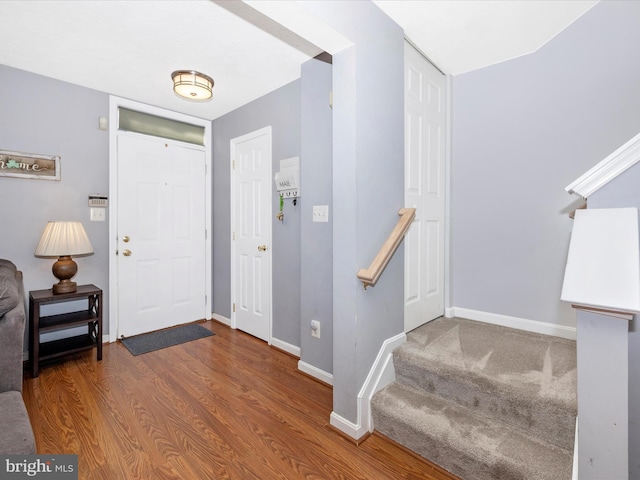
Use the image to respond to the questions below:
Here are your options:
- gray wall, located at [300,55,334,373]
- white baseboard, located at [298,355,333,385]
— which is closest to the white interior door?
gray wall, located at [300,55,334,373]

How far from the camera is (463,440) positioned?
4.84 ft

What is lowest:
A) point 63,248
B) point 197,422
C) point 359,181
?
point 197,422

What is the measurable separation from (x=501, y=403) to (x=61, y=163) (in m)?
3.82

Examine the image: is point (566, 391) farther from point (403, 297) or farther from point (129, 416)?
point (129, 416)

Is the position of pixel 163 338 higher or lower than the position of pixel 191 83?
lower

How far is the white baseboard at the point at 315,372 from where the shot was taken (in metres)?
2.35

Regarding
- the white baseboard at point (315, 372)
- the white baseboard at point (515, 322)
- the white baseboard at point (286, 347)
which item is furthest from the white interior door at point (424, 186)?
the white baseboard at point (286, 347)

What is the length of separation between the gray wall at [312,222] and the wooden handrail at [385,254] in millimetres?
582

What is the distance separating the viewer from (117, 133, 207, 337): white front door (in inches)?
125

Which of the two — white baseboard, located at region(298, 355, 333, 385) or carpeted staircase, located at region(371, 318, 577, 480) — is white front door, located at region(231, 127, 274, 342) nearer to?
white baseboard, located at region(298, 355, 333, 385)

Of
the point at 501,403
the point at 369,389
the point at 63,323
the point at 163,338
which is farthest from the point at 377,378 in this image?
the point at 63,323

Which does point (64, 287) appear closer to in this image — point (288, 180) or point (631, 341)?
point (288, 180)

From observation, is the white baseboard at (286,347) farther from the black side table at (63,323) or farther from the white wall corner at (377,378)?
the black side table at (63,323)

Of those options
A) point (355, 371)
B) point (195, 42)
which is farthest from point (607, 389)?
point (195, 42)
